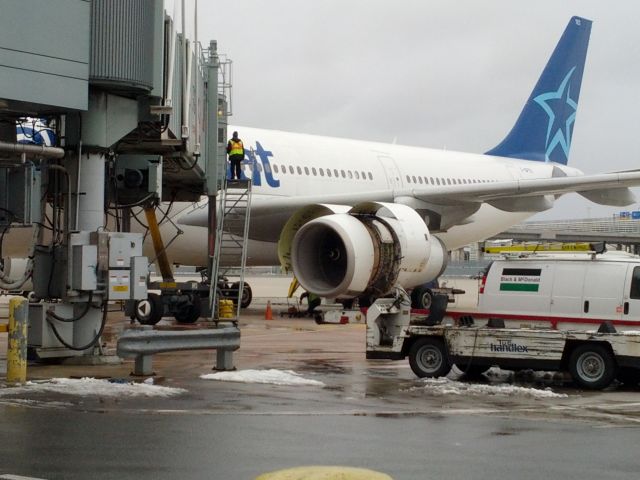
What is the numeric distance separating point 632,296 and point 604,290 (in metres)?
0.34

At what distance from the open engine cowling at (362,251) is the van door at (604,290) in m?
3.51

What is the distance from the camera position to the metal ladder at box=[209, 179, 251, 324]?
1745 centimetres

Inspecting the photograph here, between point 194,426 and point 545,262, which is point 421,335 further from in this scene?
point 194,426

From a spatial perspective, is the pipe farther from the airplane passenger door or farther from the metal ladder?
the airplane passenger door

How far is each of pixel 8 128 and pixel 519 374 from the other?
680 centimetres

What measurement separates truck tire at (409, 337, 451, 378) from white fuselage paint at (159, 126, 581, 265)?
842 centimetres

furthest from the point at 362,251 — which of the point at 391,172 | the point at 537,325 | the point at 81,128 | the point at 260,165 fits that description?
the point at 391,172

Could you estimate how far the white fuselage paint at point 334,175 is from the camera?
72.8 feet

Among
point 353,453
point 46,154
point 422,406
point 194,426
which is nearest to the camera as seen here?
point 353,453

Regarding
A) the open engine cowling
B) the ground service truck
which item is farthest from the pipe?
the open engine cowling

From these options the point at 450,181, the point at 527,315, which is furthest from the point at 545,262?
the point at 450,181

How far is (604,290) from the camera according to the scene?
12.9m

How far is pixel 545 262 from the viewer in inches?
526

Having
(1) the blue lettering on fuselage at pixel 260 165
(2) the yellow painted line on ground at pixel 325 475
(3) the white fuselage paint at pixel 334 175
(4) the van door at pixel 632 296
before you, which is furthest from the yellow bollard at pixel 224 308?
(2) the yellow painted line on ground at pixel 325 475
